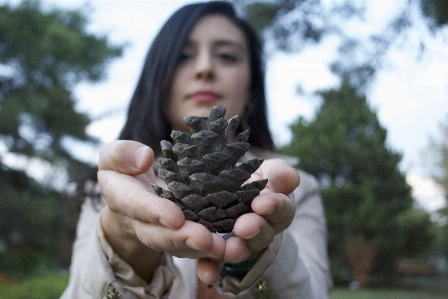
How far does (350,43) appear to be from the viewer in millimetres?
2645

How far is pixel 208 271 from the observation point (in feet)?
2.93

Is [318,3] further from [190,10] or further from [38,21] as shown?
[38,21]

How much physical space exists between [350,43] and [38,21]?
937 cm

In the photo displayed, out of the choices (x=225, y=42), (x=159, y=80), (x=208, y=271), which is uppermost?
(x=225, y=42)

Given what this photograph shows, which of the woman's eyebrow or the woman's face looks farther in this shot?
the woman's eyebrow

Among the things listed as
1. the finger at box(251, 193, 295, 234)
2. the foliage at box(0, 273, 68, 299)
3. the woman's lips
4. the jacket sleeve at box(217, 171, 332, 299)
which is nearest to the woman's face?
the woman's lips

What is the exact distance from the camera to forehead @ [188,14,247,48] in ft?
6.92

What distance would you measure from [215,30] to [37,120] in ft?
29.8

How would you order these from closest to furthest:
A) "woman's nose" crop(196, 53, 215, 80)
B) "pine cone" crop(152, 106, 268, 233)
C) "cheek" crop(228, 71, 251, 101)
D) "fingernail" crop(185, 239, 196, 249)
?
"fingernail" crop(185, 239, 196, 249) → "pine cone" crop(152, 106, 268, 233) → "woman's nose" crop(196, 53, 215, 80) → "cheek" crop(228, 71, 251, 101)

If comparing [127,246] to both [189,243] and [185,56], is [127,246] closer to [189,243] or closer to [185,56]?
[189,243]

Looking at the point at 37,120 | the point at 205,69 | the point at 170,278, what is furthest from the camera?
the point at 37,120

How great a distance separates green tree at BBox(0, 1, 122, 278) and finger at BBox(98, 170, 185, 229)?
8.70 meters

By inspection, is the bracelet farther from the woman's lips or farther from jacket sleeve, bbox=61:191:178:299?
the woman's lips

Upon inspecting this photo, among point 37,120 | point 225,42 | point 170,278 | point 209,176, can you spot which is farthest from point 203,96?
point 37,120
